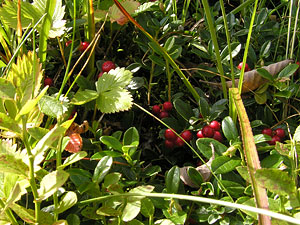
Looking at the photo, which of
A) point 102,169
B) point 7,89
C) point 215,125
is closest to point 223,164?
point 215,125

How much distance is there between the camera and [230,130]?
41.4 inches

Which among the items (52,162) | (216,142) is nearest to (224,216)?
(216,142)

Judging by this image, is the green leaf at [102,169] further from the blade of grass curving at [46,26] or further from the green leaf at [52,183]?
the blade of grass curving at [46,26]

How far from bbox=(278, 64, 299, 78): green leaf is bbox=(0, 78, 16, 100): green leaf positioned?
84 cm

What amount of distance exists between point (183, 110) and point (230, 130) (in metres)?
0.18

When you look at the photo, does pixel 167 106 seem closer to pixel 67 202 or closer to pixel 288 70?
pixel 288 70

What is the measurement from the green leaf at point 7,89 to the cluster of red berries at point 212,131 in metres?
0.56

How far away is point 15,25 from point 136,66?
1.24 feet

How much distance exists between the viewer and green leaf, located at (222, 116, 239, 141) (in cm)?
104

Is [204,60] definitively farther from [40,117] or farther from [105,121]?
[40,117]

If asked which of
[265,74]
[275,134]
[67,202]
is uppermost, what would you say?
[67,202]

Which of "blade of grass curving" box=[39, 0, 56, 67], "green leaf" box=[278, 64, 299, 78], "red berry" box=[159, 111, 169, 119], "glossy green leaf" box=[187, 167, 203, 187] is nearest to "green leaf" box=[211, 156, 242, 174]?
"glossy green leaf" box=[187, 167, 203, 187]

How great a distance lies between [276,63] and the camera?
4.39 feet

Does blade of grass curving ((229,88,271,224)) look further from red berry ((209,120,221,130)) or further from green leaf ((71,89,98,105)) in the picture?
green leaf ((71,89,98,105))
